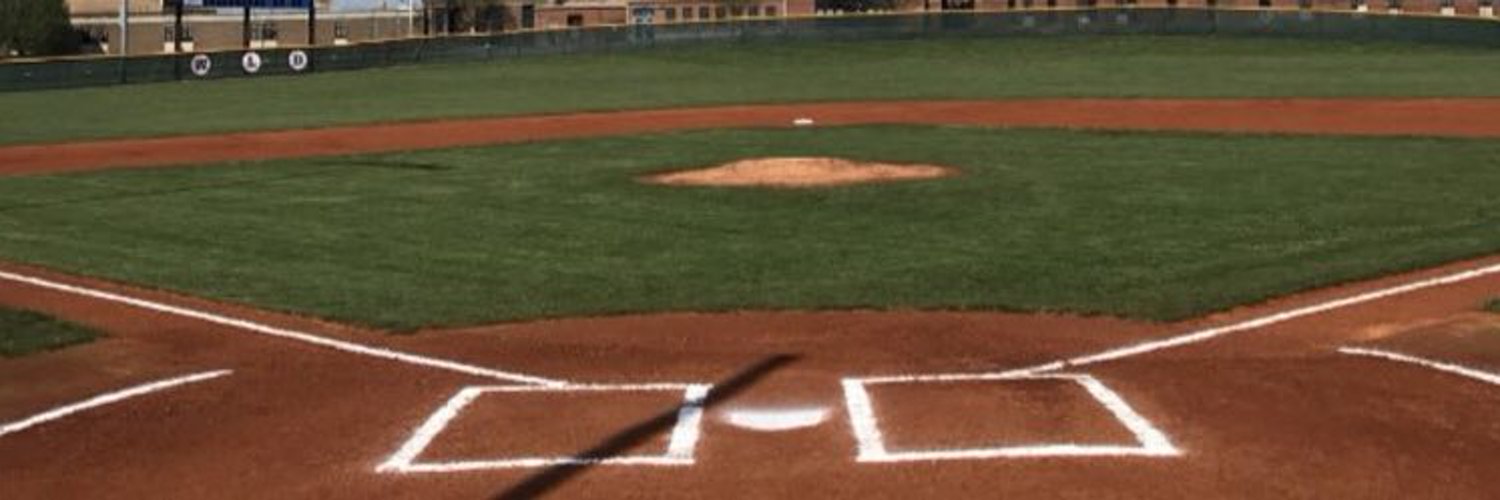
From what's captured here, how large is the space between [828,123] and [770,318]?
21.8 m

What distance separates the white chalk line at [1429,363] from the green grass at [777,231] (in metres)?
1.60

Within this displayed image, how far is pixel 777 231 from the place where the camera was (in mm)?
16453

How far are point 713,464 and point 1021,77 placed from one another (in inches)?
1655

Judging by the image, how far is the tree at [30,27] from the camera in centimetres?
9544

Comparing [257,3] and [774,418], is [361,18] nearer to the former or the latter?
[257,3]

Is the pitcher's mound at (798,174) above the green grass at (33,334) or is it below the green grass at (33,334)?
above

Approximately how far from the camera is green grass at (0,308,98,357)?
10898 mm

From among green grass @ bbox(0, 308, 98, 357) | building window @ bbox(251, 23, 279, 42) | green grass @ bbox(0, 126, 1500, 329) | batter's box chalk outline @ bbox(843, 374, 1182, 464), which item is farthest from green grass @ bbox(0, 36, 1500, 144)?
building window @ bbox(251, 23, 279, 42)

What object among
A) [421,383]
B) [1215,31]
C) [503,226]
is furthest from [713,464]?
[1215,31]

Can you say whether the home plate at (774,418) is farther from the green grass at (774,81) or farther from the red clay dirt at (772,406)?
the green grass at (774,81)

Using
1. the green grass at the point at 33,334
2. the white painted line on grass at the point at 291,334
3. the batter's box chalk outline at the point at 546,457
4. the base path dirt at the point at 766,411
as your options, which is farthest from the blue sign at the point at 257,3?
the batter's box chalk outline at the point at 546,457

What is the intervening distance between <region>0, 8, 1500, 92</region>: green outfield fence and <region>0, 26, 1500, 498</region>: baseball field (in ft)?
93.4

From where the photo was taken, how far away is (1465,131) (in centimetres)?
2680

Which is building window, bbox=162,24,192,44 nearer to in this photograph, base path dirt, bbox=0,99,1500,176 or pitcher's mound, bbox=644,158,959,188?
base path dirt, bbox=0,99,1500,176
